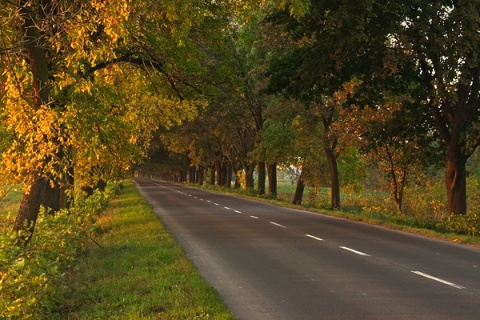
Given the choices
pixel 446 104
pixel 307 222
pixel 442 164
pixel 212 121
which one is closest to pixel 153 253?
pixel 307 222

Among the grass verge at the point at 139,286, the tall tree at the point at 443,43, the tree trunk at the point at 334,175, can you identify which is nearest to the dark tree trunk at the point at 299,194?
the tree trunk at the point at 334,175

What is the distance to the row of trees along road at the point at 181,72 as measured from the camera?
27.6 feet

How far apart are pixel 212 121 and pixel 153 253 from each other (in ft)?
128

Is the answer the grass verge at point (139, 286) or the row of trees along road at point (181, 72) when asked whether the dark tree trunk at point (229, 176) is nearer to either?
the row of trees along road at point (181, 72)

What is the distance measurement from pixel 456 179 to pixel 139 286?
50.4 ft

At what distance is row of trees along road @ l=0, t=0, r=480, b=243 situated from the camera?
8.42 meters

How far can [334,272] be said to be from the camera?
1056cm

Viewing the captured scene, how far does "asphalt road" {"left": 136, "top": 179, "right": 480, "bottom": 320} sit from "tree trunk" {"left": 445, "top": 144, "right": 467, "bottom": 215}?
14.1 feet

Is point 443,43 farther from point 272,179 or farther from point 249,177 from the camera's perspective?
point 249,177

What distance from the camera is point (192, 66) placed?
15156 millimetres

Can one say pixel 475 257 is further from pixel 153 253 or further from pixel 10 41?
pixel 10 41

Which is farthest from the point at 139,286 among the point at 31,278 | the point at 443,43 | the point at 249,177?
the point at 249,177

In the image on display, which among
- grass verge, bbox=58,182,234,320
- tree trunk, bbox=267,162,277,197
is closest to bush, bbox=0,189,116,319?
grass verge, bbox=58,182,234,320

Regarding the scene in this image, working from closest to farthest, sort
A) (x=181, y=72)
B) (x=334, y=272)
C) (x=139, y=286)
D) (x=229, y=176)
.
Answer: (x=139, y=286) → (x=334, y=272) → (x=181, y=72) → (x=229, y=176)
